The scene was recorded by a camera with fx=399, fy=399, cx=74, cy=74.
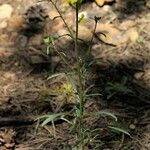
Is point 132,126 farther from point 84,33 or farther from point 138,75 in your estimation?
point 84,33

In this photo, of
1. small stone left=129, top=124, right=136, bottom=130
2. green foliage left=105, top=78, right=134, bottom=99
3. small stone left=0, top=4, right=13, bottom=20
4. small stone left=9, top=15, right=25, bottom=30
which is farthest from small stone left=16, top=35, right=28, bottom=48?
small stone left=129, top=124, right=136, bottom=130

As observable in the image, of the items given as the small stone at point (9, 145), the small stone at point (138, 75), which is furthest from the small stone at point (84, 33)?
the small stone at point (9, 145)

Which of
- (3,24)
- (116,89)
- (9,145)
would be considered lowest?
(9,145)

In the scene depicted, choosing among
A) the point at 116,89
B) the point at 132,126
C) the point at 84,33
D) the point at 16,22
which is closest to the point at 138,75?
the point at 116,89

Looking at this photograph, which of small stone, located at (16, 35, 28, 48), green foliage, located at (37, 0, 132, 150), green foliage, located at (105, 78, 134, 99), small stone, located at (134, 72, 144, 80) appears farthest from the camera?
small stone, located at (16, 35, 28, 48)

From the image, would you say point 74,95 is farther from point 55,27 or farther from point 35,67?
point 55,27

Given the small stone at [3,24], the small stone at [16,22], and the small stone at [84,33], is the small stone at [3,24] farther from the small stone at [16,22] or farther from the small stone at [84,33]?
the small stone at [84,33]

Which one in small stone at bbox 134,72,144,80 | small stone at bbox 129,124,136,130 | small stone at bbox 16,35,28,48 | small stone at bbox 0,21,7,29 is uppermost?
small stone at bbox 0,21,7,29

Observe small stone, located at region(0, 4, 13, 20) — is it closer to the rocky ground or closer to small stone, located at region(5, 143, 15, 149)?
the rocky ground

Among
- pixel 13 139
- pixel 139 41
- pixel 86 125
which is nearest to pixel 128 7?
pixel 139 41
